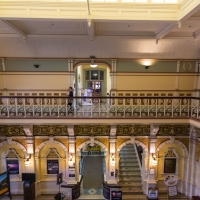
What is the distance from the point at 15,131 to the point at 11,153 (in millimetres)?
1115

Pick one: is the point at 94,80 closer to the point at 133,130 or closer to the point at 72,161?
the point at 133,130

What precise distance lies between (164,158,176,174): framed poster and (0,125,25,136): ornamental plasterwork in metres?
6.75

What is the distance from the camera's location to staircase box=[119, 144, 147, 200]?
8977 mm

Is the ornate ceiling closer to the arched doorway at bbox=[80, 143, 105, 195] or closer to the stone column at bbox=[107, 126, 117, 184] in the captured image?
the stone column at bbox=[107, 126, 117, 184]

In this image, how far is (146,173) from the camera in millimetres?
9039

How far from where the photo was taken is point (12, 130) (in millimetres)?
8609

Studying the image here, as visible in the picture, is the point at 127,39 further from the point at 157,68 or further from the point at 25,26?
the point at 25,26

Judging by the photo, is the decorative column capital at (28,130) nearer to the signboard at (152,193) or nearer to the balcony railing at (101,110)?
the balcony railing at (101,110)

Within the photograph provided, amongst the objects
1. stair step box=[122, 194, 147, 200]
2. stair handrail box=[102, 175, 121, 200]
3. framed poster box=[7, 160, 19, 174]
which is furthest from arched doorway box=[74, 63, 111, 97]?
stair step box=[122, 194, 147, 200]

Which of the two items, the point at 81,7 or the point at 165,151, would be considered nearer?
the point at 81,7

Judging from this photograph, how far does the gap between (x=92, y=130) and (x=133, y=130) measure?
185cm

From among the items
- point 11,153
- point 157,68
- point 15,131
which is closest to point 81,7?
point 157,68

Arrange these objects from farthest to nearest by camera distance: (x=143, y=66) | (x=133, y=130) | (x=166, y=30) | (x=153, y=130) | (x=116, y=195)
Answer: (x=143, y=66), (x=133, y=130), (x=153, y=130), (x=116, y=195), (x=166, y=30)

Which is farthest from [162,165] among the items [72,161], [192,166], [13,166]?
[13,166]
